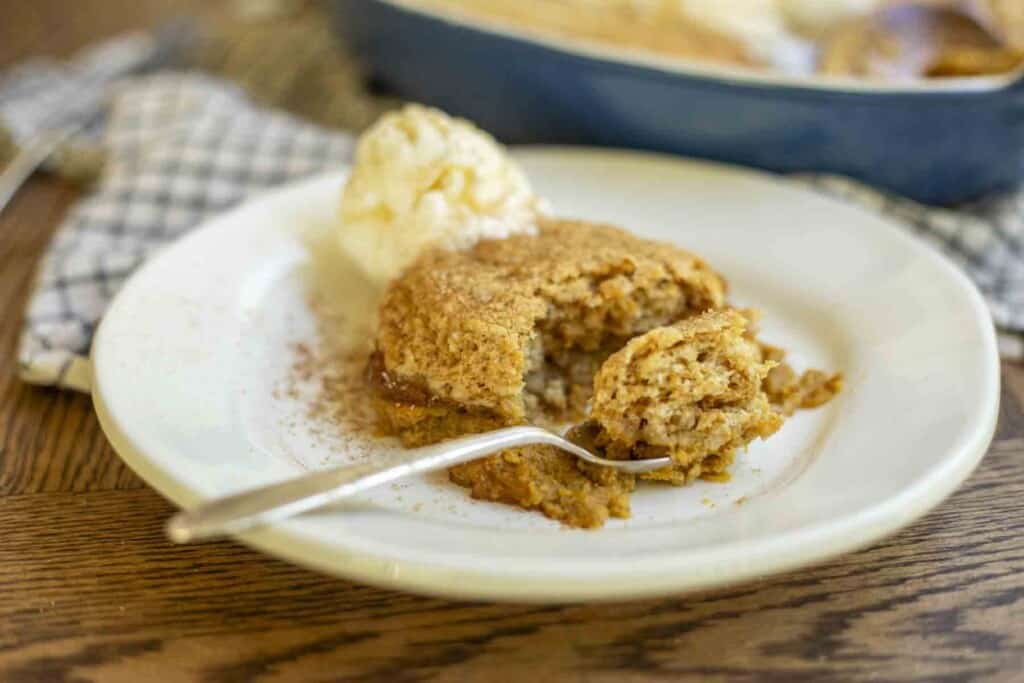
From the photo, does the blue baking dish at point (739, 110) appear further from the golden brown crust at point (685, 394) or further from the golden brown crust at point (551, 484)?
the golden brown crust at point (551, 484)

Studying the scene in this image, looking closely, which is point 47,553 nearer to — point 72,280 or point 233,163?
point 72,280

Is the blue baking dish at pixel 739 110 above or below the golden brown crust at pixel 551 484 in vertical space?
above

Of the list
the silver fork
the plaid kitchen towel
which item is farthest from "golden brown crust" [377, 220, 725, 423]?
the plaid kitchen towel

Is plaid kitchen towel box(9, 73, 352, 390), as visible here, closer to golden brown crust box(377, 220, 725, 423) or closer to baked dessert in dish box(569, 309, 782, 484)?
golden brown crust box(377, 220, 725, 423)

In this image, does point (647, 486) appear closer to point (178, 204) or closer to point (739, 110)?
point (739, 110)

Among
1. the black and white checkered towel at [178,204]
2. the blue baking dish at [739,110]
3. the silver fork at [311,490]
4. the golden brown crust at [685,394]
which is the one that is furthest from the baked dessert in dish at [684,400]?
the blue baking dish at [739,110]

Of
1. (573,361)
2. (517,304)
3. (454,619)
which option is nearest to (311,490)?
(454,619)
